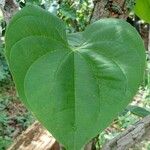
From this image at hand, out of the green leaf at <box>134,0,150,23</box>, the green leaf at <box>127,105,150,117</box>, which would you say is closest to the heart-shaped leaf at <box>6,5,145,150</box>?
the green leaf at <box>134,0,150,23</box>

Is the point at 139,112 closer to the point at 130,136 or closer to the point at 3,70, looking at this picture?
the point at 130,136

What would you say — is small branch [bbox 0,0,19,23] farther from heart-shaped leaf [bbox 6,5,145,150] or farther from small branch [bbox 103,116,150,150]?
small branch [bbox 103,116,150,150]

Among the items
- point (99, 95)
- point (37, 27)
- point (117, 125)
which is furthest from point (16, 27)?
point (117, 125)

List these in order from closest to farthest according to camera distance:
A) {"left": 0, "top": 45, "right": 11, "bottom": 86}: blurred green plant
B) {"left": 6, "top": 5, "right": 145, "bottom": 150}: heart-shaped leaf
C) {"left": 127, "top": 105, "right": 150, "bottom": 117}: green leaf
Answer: {"left": 6, "top": 5, "right": 145, "bottom": 150}: heart-shaped leaf → {"left": 127, "top": 105, "right": 150, "bottom": 117}: green leaf → {"left": 0, "top": 45, "right": 11, "bottom": 86}: blurred green plant

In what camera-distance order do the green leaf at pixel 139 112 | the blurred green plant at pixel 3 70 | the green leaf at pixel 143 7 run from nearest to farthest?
the green leaf at pixel 143 7, the green leaf at pixel 139 112, the blurred green plant at pixel 3 70

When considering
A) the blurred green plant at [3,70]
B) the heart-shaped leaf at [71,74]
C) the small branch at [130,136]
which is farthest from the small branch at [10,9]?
the blurred green plant at [3,70]

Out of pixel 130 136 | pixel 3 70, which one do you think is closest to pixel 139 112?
pixel 130 136

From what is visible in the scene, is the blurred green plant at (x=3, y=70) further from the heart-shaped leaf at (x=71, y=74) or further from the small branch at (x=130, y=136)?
the heart-shaped leaf at (x=71, y=74)

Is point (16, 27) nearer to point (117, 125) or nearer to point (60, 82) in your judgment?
point (60, 82)
